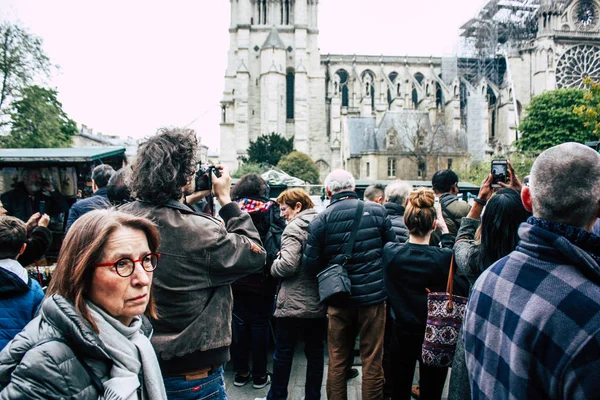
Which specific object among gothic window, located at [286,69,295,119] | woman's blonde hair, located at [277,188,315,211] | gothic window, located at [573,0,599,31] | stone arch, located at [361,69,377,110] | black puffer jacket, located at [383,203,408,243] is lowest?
black puffer jacket, located at [383,203,408,243]

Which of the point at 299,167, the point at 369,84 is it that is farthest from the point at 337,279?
the point at 369,84

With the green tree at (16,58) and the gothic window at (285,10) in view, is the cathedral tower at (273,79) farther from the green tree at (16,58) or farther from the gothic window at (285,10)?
the green tree at (16,58)

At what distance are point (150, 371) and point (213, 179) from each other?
51.9 inches

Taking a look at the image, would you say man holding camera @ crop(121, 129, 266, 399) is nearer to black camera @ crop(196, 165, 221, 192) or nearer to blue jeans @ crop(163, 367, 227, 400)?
blue jeans @ crop(163, 367, 227, 400)

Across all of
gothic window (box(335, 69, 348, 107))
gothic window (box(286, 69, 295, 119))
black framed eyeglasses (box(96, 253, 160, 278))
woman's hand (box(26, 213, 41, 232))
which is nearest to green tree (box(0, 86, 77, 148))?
gothic window (box(286, 69, 295, 119))

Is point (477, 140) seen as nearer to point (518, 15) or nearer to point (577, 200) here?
point (518, 15)

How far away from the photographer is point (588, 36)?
4291 centimetres

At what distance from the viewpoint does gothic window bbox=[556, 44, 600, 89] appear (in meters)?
42.5

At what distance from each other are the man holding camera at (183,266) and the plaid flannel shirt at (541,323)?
129 cm

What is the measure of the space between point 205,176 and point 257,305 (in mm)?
1999

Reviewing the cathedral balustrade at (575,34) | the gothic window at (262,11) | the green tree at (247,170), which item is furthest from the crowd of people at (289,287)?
the cathedral balustrade at (575,34)

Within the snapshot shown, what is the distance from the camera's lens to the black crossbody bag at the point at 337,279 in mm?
3412

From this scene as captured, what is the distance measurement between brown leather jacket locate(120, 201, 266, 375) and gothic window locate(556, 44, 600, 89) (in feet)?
162

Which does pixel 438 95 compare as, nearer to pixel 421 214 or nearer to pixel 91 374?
pixel 421 214
